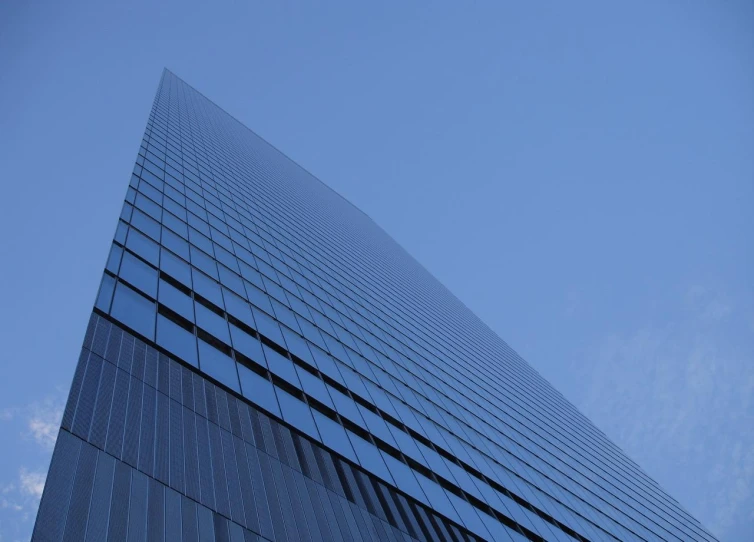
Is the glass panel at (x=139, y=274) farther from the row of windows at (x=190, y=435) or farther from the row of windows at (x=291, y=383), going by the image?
the row of windows at (x=190, y=435)

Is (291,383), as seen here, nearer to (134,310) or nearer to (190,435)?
(134,310)

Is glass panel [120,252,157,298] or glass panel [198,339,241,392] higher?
glass panel [120,252,157,298]

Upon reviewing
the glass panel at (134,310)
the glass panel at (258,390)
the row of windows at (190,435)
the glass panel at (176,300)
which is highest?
the glass panel at (176,300)

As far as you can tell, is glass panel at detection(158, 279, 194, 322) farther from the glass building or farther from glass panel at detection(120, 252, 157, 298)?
glass panel at detection(120, 252, 157, 298)

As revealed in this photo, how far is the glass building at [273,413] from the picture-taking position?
8148 mm

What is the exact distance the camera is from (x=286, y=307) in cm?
2073

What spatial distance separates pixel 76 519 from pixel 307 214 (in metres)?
40.2

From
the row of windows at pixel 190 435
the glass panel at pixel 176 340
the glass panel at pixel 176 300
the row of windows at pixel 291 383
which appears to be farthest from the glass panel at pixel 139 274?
the row of windows at pixel 190 435

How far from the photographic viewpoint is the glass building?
815 cm

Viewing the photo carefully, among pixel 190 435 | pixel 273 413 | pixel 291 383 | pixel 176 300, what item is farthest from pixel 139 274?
pixel 190 435

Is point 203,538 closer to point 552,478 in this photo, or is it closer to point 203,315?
point 203,315

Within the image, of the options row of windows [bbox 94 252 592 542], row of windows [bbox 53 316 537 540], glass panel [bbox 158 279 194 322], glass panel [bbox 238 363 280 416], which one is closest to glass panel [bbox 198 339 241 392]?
row of windows [bbox 94 252 592 542]

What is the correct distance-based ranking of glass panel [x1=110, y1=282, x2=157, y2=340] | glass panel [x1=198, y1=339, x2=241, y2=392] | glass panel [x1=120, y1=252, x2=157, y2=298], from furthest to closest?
glass panel [x1=120, y1=252, x2=157, y2=298]
glass panel [x1=198, y1=339, x2=241, y2=392]
glass panel [x1=110, y1=282, x2=157, y2=340]

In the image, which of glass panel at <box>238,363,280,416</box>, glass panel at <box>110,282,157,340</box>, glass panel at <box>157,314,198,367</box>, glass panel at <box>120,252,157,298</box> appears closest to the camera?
glass panel at <box>110,282,157,340</box>
